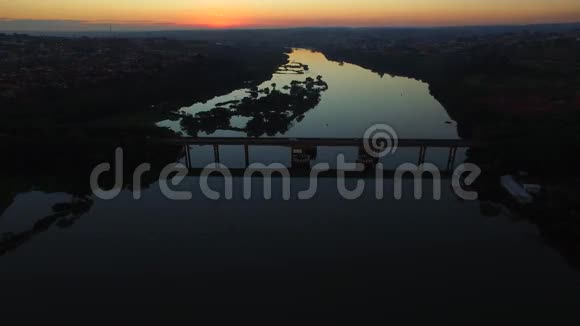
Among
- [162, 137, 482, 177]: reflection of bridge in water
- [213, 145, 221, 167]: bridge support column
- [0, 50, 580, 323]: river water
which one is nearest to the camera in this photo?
[0, 50, 580, 323]: river water

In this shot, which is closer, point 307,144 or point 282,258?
point 282,258
